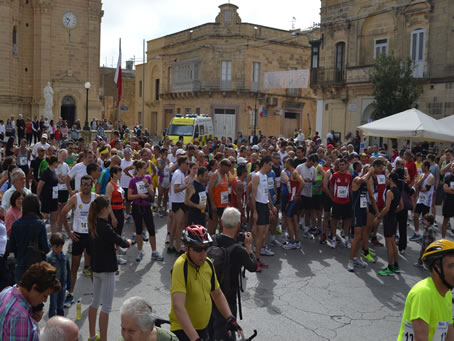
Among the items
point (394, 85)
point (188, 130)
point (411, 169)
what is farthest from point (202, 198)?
point (394, 85)

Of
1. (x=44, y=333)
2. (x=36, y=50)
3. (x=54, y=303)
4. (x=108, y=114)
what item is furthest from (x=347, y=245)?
(x=108, y=114)

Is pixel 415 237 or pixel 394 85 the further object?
pixel 394 85

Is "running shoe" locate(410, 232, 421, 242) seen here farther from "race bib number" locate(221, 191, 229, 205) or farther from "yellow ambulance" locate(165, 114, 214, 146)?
"yellow ambulance" locate(165, 114, 214, 146)

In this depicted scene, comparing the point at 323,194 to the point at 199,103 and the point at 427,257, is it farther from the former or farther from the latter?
the point at 199,103

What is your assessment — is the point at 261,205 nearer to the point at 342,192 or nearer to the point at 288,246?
the point at 288,246

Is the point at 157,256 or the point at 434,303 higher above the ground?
the point at 434,303

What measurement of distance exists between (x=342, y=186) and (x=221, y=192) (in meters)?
2.56

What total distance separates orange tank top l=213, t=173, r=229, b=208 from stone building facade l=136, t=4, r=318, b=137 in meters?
29.0

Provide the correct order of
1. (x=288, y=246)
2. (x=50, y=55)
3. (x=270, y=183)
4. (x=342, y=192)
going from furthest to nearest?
(x=50, y=55) < (x=288, y=246) < (x=342, y=192) < (x=270, y=183)

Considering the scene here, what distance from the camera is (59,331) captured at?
268 cm

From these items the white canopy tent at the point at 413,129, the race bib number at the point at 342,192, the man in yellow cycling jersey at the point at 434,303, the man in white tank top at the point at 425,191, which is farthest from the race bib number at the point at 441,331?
the white canopy tent at the point at 413,129

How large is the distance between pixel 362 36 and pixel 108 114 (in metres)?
38.3

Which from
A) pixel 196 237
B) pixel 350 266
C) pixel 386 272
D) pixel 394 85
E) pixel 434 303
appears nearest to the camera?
pixel 434 303

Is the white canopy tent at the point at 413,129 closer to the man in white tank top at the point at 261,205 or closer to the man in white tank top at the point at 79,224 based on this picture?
the man in white tank top at the point at 261,205
